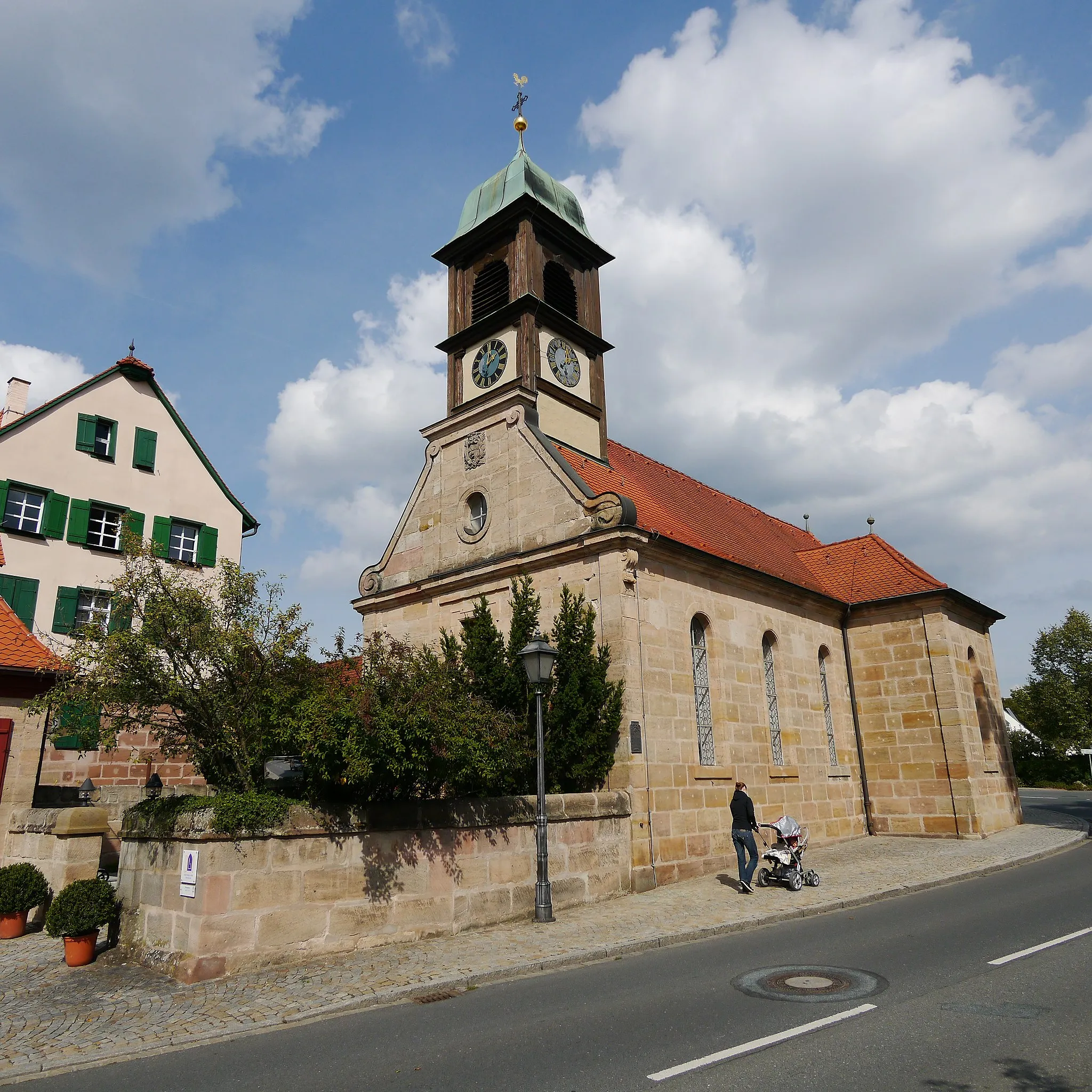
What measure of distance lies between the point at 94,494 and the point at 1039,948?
2400cm

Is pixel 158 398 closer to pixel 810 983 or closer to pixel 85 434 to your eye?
pixel 85 434

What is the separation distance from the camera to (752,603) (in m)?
19.5

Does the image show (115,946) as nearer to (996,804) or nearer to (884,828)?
(884,828)

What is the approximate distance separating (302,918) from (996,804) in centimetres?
1991

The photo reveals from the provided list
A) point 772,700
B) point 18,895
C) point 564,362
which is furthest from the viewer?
point 564,362

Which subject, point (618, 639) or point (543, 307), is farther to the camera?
point (543, 307)

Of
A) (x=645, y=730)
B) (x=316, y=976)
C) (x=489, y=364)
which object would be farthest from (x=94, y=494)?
(x=316, y=976)

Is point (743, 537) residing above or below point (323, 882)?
above

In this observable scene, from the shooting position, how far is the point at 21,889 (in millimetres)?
11539

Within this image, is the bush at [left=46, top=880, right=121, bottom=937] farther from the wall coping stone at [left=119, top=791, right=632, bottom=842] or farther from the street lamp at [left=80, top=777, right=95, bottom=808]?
the street lamp at [left=80, top=777, right=95, bottom=808]

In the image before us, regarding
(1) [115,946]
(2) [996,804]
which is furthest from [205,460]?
(2) [996,804]

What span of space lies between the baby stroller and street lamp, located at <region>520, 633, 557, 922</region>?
13.5 ft

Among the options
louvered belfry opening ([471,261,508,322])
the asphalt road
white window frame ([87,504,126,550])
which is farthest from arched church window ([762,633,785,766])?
white window frame ([87,504,126,550])

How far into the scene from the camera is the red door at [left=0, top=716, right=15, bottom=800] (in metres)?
13.4
